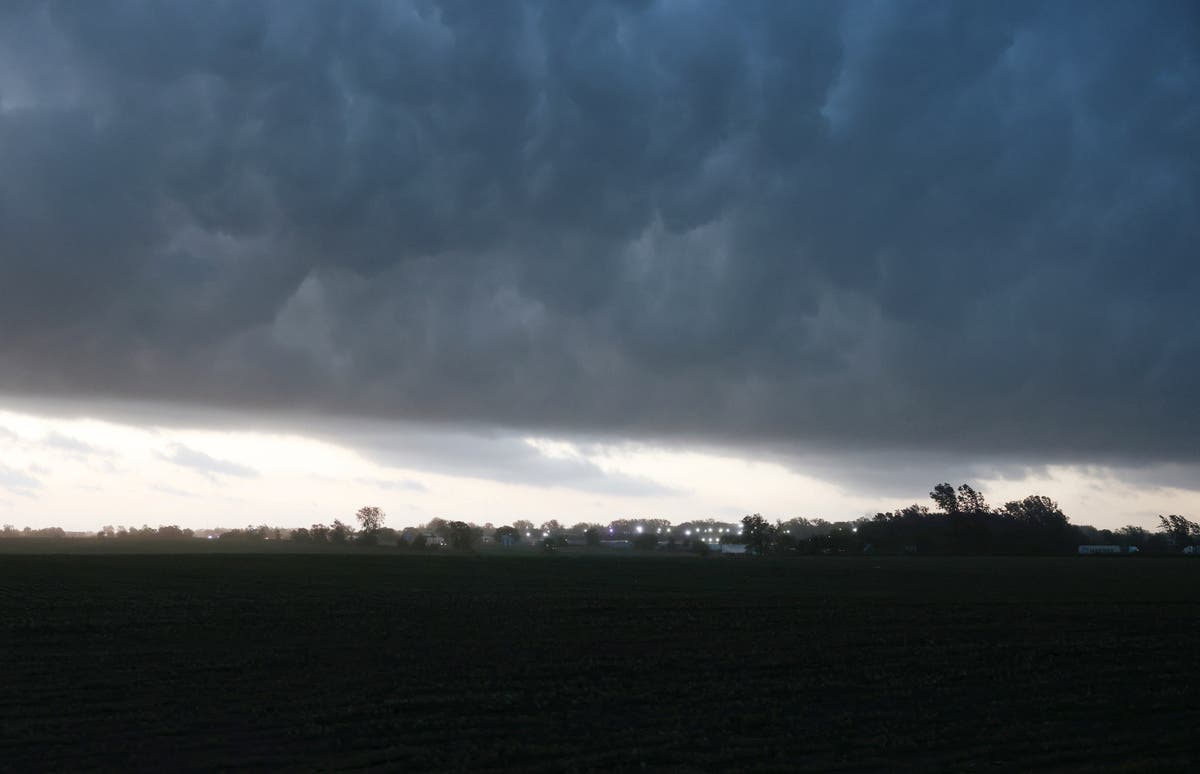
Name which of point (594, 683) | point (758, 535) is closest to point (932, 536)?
point (758, 535)

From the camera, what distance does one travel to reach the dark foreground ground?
18.8 meters

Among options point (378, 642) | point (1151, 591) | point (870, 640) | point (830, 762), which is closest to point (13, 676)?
point (378, 642)

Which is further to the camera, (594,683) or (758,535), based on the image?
(758,535)

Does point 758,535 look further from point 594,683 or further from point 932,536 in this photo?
point 594,683

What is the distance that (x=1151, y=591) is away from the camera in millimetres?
66000

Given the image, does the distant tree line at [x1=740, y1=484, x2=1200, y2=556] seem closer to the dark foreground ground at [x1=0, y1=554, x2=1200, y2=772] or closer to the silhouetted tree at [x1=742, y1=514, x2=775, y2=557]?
the silhouetted tree at [x1=742, y1=514, x2=775, y2=557]

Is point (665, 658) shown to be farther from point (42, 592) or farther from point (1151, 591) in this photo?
point (1151, 591)

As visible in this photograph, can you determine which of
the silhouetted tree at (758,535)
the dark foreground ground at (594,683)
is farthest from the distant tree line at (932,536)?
the dark foreground ground at (594,683)

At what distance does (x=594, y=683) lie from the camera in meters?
26.7

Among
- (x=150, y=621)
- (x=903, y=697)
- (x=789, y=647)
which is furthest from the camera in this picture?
(x=150, y=621)

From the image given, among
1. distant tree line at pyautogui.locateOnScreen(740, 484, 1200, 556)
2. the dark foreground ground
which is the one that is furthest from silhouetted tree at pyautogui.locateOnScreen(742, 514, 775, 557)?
the dark foreground ground

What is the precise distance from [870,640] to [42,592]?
178ft

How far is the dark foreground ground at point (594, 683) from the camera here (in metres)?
18.8

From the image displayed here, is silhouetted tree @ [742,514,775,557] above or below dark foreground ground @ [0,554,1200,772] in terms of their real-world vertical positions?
above
